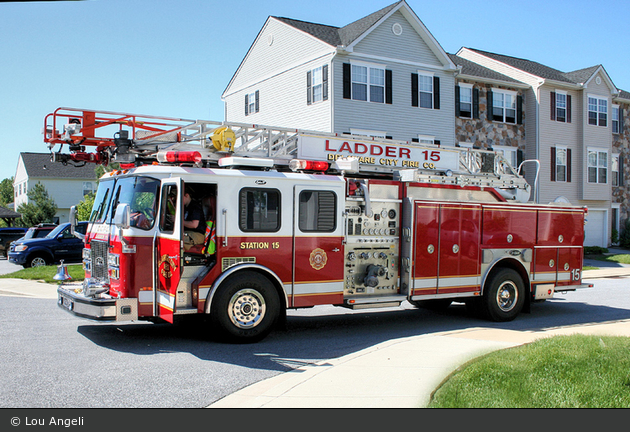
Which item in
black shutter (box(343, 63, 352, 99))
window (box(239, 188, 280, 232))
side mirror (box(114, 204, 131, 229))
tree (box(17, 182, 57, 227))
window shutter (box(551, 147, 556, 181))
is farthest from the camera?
tree (box(17, 182, 57, 227))

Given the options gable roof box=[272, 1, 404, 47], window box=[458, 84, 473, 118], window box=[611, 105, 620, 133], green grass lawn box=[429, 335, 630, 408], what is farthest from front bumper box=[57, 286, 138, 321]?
window box=[611, 105, 620, 133]

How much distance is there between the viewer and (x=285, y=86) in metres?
25.6

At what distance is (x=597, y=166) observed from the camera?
1271 inches

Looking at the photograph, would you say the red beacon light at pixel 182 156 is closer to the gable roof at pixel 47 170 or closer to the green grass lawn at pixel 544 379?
the green grass lawn at pixel 544 379

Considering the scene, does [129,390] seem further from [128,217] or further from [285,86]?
[285,86]

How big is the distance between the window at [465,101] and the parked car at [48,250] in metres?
17.9

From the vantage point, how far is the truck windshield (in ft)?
25.3

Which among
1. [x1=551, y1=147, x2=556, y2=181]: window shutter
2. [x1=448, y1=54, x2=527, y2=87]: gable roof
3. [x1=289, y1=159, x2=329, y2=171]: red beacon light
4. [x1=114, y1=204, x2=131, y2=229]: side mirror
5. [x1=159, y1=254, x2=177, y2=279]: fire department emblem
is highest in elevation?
[x1=448, y1=54, x2=527, y2=87]: gable roof

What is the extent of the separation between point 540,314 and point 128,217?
8.28 meters

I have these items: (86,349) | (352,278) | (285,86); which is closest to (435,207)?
(352,278)

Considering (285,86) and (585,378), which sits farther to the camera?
(285,86)

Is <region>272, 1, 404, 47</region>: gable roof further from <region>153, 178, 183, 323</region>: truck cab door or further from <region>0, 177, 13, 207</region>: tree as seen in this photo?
<region>0, 177, 13, 207</region>: tree

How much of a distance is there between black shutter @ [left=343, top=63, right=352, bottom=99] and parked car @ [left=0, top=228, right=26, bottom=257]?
56.6 feet

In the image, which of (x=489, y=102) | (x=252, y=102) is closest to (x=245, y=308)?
(x=252, y=102)
